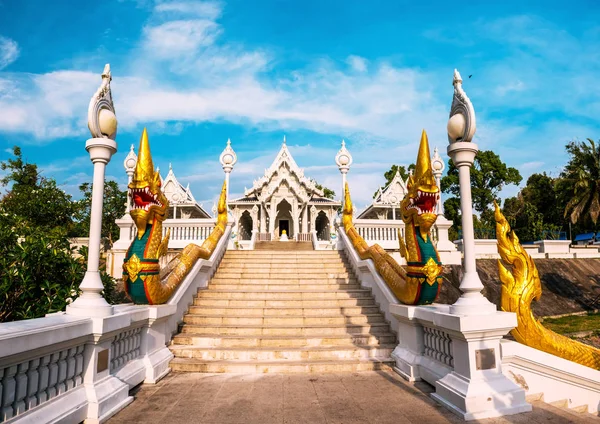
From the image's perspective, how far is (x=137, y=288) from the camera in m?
5.30

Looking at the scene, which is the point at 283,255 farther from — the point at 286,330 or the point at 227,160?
the point at 227,160

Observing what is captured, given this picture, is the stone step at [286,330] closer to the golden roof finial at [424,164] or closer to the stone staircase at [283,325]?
the stone staircase at [283,325]

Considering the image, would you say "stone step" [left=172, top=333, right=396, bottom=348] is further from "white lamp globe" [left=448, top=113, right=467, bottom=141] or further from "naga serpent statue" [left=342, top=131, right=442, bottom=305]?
"white lamp globe" [left=448, top=113, right=467, bottom=141]

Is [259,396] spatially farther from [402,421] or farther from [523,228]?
[523,228]

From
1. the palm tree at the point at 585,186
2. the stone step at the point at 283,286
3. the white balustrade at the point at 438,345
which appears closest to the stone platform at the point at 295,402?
the white balustrade at the point at 438,345

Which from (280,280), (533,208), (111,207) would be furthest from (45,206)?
(533,208)

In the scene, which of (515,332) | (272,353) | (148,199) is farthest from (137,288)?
(515,332)

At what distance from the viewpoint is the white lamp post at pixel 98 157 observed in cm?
407

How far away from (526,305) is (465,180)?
1.85 meters

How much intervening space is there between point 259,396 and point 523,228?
3999cm

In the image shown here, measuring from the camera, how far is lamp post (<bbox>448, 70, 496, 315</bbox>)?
4277 millimetres

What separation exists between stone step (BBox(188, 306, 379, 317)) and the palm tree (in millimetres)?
16042

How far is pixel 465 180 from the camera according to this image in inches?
185

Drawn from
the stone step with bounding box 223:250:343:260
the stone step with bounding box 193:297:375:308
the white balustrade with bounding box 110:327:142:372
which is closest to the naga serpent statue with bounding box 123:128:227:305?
the white balustrade with bounding box 110:327:142:372
